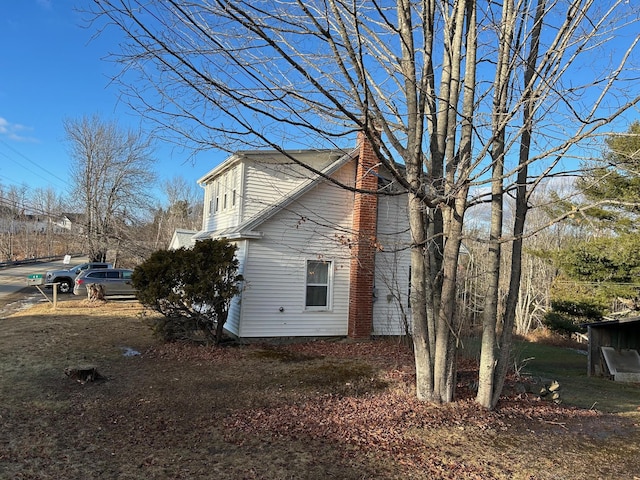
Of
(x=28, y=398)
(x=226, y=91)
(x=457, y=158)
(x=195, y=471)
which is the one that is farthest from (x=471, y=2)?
(x=28, y=398)

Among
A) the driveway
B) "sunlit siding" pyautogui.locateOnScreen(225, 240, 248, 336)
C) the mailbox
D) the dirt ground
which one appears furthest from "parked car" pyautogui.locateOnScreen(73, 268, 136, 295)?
the dirt ground

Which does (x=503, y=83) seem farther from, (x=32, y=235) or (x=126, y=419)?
(x=32, y=235)

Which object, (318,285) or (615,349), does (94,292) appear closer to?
(318,285)

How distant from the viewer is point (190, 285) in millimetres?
9906

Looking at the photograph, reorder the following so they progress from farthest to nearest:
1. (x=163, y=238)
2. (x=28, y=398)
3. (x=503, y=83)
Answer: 1. (x=163, y=238)
2. (x=28, y=398)
3. (x=503, y=83)

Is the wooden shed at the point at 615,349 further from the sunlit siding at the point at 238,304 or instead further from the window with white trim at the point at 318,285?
the sunlit siding at the point at 238,304

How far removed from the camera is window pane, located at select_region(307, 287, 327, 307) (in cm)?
1184

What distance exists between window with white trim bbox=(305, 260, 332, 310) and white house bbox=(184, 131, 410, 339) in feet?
0.09

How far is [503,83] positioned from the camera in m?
5.79

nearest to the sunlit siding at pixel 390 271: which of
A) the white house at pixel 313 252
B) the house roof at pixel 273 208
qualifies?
the white house at pixel 313 252

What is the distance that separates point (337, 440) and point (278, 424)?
0.84m

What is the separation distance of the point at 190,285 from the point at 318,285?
351cm

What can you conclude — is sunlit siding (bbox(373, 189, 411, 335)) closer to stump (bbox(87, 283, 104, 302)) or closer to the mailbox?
stump (bbox(87, 283, 104, 302))

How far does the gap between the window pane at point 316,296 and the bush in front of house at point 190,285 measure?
224 centimetres
